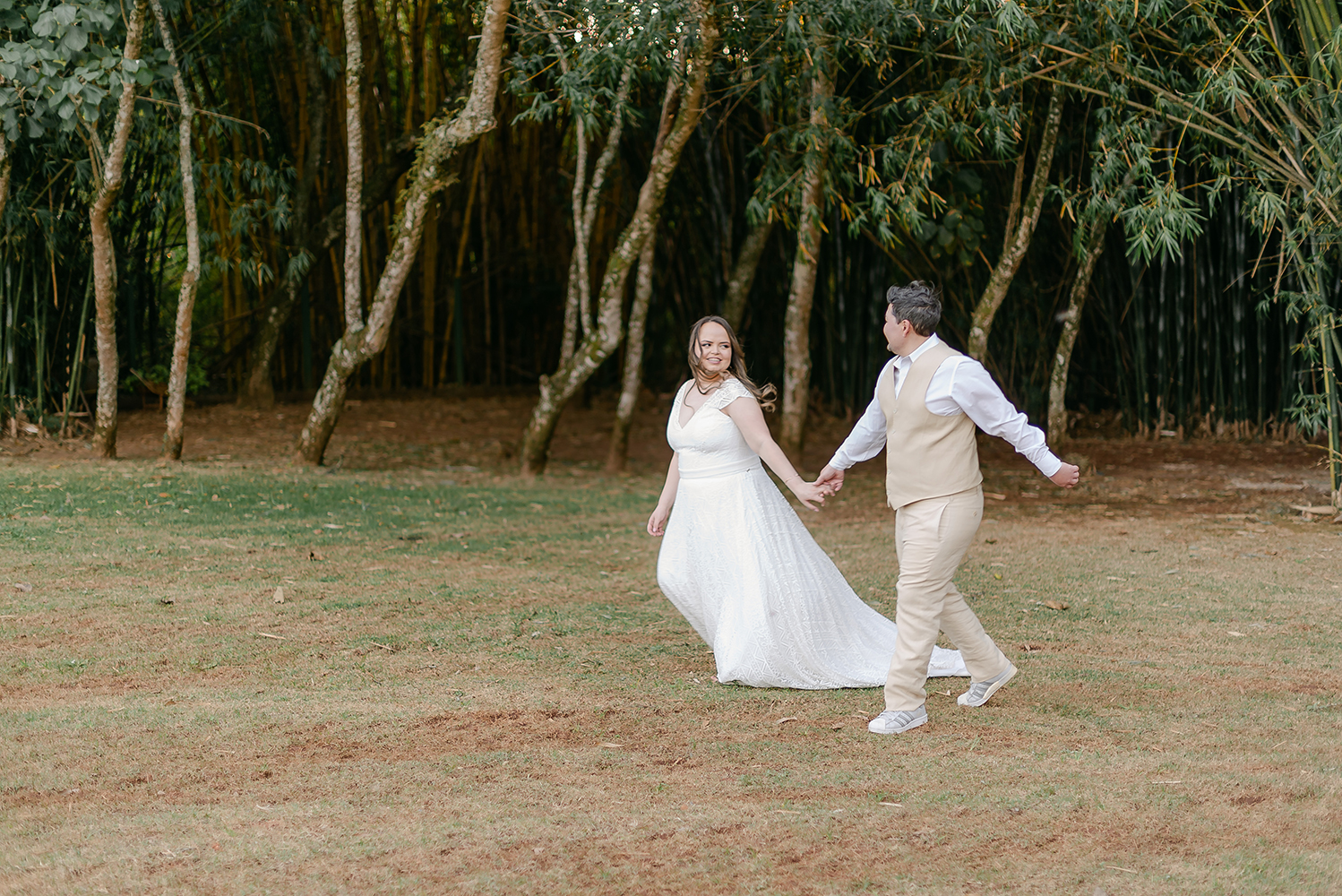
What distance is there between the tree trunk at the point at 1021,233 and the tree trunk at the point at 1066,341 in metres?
0.65

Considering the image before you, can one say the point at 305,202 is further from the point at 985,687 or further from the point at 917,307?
the point at 985,687

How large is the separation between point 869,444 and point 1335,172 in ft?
13.0

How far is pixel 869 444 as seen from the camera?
3.63m

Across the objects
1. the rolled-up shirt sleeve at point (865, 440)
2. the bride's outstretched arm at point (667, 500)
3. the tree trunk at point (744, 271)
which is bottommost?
the bride's outstretched arm at point (667, 500)

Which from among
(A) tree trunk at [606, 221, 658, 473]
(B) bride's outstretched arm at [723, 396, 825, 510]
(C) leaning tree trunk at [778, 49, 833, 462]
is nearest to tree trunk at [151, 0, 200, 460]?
(A) tree trunk at [606, 221, 658, 473]

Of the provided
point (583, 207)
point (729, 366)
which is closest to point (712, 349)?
point (729, 366)

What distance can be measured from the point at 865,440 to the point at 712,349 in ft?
1.87

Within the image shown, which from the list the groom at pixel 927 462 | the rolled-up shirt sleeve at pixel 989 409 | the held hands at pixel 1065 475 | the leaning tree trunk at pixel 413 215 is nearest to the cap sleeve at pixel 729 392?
the groom at pixel 927 462

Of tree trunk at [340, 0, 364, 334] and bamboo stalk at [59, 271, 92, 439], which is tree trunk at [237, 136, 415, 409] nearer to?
tree trunk at [340, 0, 364, 334]

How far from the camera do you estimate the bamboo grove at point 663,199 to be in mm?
6918

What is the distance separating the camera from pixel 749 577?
152 inches

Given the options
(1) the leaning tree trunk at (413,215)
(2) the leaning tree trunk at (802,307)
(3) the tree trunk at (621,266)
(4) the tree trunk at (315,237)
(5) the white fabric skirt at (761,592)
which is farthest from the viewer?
(4) the tree trunk at (315,237)

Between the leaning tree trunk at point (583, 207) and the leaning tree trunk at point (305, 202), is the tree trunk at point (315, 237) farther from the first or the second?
the leaning tree trunk at point (583, 207)

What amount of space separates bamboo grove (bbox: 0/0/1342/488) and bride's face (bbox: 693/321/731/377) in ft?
9.45
